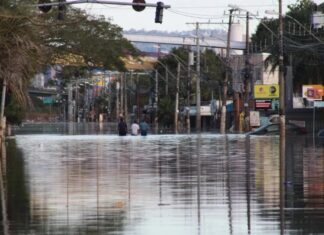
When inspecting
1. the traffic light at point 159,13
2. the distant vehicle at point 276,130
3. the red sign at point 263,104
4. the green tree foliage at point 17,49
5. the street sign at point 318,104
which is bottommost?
the distant vehicle at point 276,130

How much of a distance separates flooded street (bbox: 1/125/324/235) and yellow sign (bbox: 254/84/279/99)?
224 ft

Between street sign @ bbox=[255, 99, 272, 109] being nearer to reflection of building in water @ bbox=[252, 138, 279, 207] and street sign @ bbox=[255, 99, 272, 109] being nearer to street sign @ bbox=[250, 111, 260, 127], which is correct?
street sign @ bbox=[250, 111, 260, 127]

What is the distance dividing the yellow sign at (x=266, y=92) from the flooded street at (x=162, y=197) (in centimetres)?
6825

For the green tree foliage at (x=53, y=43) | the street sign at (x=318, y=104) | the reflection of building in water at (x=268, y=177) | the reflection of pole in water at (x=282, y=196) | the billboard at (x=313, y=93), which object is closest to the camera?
the reflection of pole in water at (x=282, y=196)

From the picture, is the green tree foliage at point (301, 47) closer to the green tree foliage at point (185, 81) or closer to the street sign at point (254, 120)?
the street sign at point (254, 120)

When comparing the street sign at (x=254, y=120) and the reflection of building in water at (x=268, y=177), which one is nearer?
the reflection of building in water at (x=268, y=177)

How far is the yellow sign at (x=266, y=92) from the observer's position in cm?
9938

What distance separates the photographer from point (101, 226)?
13953 mm

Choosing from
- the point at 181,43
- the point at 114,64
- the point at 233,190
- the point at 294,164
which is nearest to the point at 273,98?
the point at 181,43

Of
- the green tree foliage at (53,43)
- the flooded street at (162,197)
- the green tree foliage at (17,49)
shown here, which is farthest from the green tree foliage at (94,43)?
the flooded street at (162,197)

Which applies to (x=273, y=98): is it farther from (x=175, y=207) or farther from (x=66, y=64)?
(x=175, y=207)

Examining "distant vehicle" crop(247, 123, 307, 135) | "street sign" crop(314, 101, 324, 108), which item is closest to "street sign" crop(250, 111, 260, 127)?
"street sign" crop(314, 101, 324, 108)

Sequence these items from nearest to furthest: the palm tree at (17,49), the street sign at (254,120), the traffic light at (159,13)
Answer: the palm tree at (17,49)
the traffic light at (159,13)
the street sign at (254,120)

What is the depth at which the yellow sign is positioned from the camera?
99.4 meters
